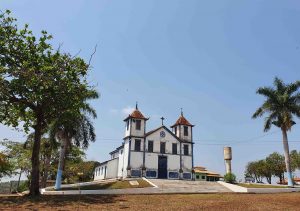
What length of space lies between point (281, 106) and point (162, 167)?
62.1ft

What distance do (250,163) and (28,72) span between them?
75.9 m

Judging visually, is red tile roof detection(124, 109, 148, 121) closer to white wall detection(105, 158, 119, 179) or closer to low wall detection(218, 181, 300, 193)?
white wall detection(105, 158, 119, 179)

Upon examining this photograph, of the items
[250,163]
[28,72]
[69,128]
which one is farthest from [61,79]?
[250,163]

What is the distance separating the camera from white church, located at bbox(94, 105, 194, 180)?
4278 cm

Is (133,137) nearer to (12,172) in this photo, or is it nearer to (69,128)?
(69,128)

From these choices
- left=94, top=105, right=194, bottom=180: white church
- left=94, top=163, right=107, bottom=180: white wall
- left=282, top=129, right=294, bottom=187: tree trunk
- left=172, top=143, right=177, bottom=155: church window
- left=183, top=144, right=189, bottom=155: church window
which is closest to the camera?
left=282, top=129, right=294, bottom=187: tree trunk

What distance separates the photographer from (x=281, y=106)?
1532 inches

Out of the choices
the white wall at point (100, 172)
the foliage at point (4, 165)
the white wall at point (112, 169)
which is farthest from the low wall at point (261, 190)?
the foliage at point (4, 165)

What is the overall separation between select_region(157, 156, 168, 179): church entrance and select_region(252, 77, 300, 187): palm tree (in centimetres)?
1494

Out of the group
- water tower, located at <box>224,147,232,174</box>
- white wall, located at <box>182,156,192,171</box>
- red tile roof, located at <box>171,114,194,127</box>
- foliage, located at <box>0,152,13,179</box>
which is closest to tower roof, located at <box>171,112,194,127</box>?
red tile roof, located at <box>171,114,194,127</box>

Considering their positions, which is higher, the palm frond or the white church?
the palm frond

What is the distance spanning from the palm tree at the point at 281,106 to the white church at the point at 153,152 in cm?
1254

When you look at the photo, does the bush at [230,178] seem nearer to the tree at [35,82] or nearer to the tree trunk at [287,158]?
the tree trunk at [287,158]

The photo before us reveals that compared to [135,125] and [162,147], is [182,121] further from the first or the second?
[135,125]
